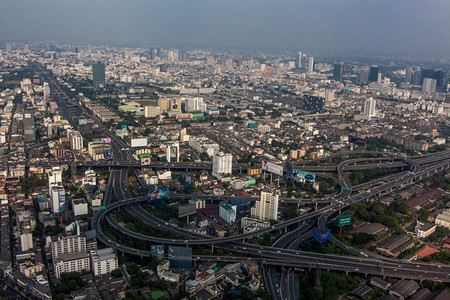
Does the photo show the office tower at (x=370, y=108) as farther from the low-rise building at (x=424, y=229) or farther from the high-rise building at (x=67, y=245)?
the high-rise building at (x=67, y=245)

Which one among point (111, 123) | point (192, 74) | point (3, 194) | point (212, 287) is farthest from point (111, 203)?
point (192, 74)

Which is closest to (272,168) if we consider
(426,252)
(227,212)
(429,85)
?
(227,212)

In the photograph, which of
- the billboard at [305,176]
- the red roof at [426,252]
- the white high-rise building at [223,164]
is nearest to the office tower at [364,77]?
the billboard at [305,176]

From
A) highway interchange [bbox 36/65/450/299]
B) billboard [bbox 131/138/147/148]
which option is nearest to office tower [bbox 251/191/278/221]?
highway interchange [bbox 36/65/450/299]

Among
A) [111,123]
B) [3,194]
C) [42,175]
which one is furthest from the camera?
[111,123]

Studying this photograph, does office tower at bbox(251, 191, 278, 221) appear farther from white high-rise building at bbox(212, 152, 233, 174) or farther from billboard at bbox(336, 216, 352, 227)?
white high-rise building at bbox(212, 152, 233, 174)

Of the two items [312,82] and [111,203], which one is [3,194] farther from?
[312,82]

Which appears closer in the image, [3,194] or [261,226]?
[261,226]
